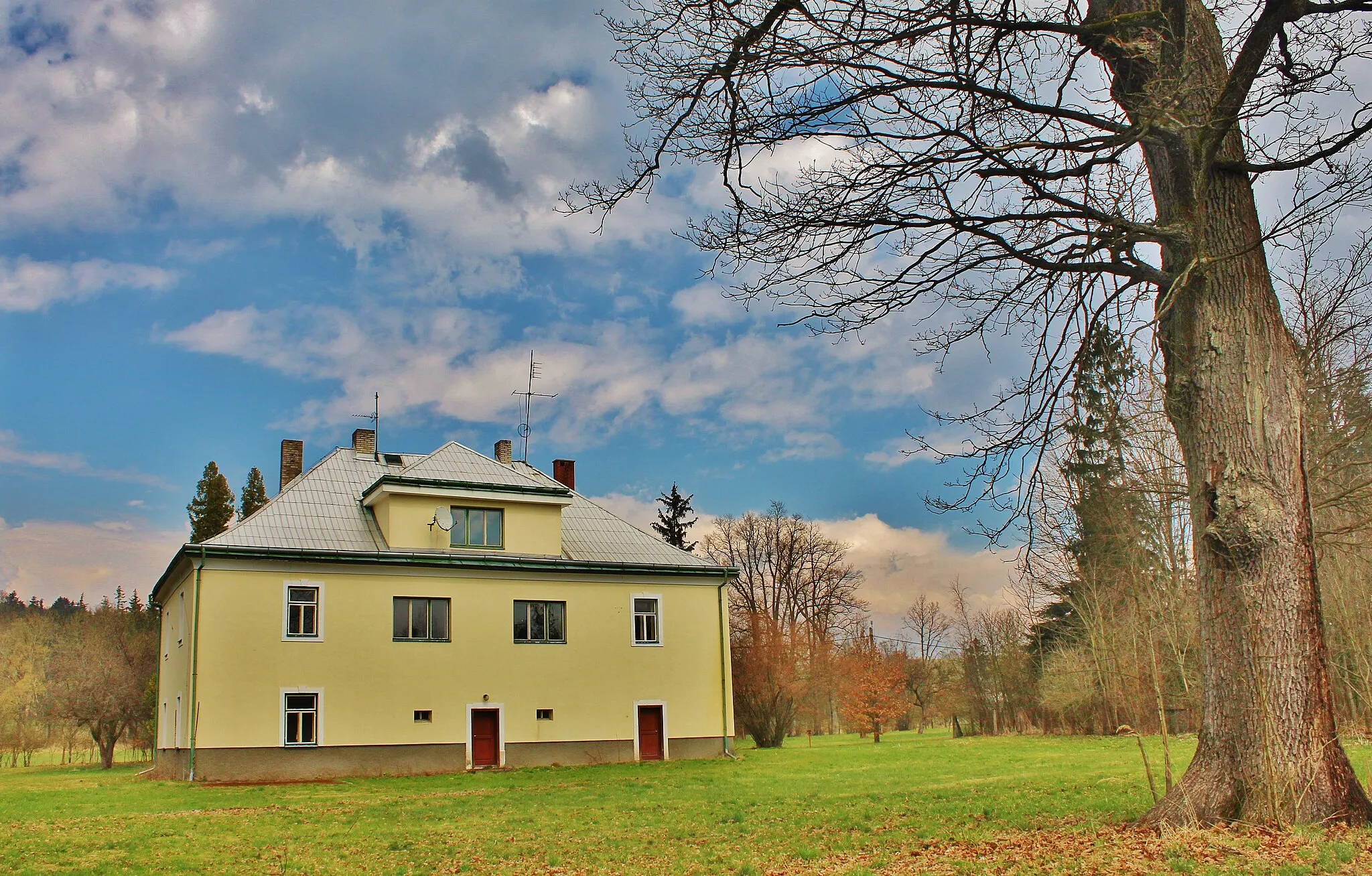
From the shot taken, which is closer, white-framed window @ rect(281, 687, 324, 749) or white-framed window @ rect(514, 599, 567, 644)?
white-framed window @ rect(281, 687, 324, 749)

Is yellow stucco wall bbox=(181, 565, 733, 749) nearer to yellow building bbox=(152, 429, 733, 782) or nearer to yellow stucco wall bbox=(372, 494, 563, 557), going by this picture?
yellow building bbox=(152, 429, 733, 782)

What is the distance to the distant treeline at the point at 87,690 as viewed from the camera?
36406 mm

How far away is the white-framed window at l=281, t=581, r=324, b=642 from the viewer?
24469 mm

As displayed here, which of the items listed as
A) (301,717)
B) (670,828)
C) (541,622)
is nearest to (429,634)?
(541,622)

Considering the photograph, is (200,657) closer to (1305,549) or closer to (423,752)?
(423,752)

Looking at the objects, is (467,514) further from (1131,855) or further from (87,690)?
A: (1131,855)

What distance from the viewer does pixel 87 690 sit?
3584 centimetres

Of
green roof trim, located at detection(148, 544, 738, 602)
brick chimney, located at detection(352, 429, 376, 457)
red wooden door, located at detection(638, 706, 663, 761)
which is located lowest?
red wooden door, located at detection(638, 706, 663, 761)

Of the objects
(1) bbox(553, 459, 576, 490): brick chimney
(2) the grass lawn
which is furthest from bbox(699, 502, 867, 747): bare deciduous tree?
(2) the grass lawn

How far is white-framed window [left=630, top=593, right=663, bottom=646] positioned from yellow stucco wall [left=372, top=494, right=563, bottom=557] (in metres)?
2.68

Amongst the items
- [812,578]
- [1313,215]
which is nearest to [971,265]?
[1313,215]

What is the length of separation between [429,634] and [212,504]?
18888 millimetres

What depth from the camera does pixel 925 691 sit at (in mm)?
51656

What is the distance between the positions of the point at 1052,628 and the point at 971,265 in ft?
107
